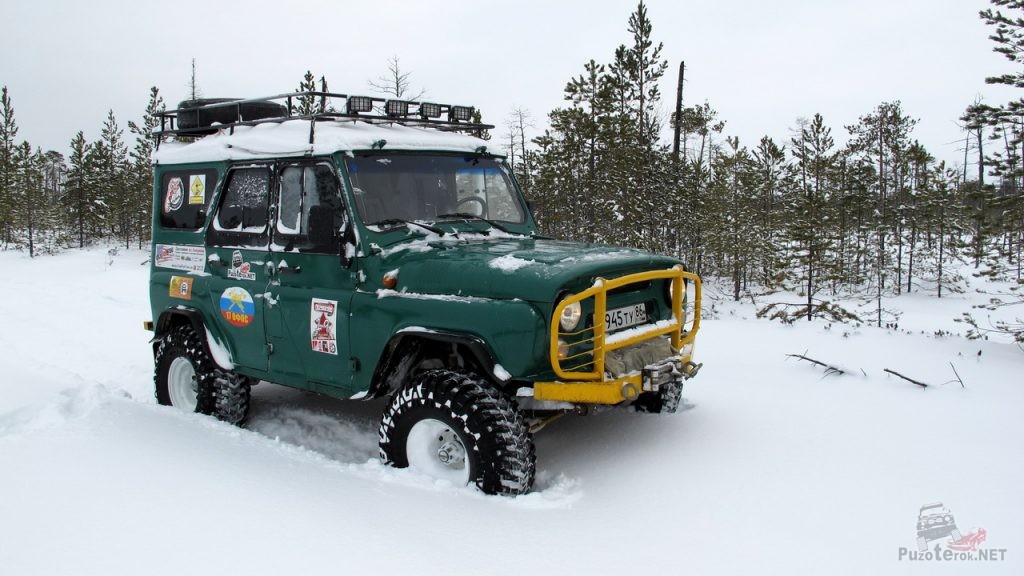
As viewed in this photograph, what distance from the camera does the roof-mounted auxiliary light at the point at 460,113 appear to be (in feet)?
20.4

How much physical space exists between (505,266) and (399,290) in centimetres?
82

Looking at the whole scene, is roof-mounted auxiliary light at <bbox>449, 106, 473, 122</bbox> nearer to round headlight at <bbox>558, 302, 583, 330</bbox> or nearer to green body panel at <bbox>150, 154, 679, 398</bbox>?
green body panel at <bbox>150, 154, 679, 398</bbox>

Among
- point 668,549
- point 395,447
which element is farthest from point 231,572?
point 668,549

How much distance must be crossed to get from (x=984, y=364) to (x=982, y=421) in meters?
2.16

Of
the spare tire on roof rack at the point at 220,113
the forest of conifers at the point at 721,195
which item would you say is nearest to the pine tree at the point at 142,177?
the forest of conifers at the point at 721,195

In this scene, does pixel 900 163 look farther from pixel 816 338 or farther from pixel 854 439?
pixel 854 439

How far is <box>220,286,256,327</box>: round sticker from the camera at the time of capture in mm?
5586

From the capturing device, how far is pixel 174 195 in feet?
21.0

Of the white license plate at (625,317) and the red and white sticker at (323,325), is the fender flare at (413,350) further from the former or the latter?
the white license plate at (625,317)

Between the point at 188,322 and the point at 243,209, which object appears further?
the point at 188,322

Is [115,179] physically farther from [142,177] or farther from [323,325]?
[323,325]

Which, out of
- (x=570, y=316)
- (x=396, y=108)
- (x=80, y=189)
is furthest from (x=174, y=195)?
(x=80, y=189)

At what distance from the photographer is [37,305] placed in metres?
13.5

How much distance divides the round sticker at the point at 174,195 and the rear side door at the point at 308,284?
1498 millimetres
